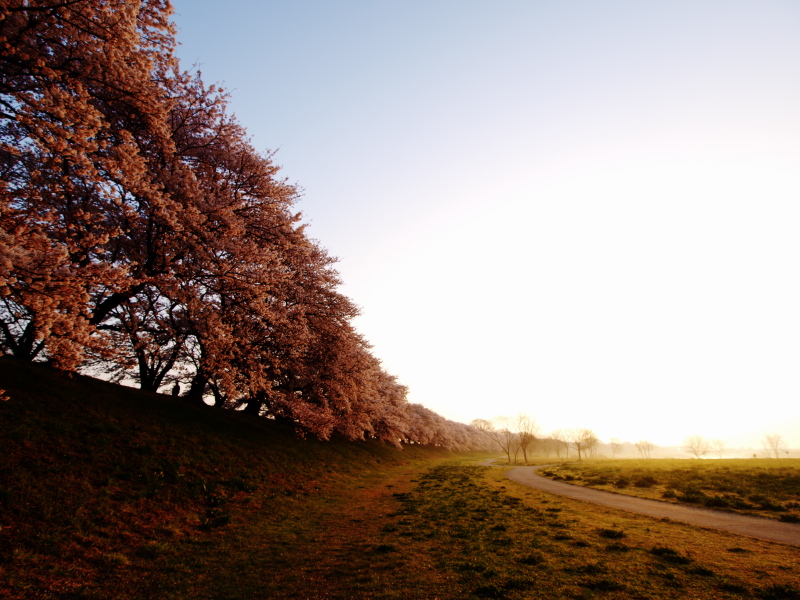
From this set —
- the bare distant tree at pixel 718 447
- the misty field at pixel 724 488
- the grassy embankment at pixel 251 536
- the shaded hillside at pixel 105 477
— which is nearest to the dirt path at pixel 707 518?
the misty field at pixel 724 488

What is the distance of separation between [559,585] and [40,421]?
681 inches

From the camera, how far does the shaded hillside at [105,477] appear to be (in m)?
7.62

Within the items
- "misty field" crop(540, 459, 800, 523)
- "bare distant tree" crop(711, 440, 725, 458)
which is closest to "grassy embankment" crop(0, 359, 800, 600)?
"misty field" crop(540, 459, 800, 523)

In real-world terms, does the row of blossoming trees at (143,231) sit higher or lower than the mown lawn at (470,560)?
higher

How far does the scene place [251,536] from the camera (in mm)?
11172

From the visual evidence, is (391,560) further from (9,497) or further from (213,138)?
(213,138)

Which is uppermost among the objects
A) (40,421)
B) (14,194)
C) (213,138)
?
(213,138)

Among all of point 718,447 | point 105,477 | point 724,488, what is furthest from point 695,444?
point 105,477

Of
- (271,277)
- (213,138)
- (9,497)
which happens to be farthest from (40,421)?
(213,138)

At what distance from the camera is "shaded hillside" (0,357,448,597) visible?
7.62 metres

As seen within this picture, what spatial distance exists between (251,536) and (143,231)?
1406 centimetres

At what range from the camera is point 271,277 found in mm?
15531

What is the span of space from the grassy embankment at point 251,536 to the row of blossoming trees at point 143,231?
10.1 feet

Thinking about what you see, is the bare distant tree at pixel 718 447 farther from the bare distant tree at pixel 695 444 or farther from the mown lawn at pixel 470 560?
the mown lawn at pixel 470 560
